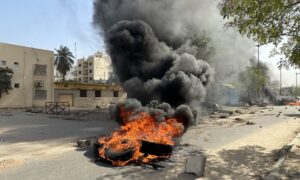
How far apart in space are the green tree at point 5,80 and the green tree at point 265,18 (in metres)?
34.2

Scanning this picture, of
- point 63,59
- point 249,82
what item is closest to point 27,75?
point 63,59

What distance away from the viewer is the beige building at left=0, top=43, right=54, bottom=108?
131 feet

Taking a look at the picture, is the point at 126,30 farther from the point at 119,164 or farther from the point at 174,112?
the point at 119,164

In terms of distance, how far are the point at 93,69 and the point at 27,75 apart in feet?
225

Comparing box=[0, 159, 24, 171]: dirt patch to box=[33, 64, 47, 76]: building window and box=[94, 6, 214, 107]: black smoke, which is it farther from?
box=[33, 64, 47, 76]: building window

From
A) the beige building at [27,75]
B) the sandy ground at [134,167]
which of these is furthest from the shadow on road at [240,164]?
the beige building at [27,75]

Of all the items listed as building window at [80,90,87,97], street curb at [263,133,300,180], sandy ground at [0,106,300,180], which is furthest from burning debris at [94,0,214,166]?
building window at [80,90,87,97]

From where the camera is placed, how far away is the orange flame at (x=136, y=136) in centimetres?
919

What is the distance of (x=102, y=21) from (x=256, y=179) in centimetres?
1806

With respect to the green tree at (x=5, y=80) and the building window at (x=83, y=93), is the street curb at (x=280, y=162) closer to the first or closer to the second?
the green tree at (x=5, y=80)

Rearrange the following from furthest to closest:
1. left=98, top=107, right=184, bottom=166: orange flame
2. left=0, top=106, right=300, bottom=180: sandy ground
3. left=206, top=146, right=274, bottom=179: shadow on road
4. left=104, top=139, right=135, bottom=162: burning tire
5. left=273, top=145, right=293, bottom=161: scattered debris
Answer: left=273, top=145, right=293, bottom=161: scattered debris
left=98, top=107, right=184, bottom=166: orange flame
left=104, top=139, right=135, bottom=162: burning tire
left=206, top=146, right=274, bottom=179: shadow on road
left=0, top=106, right=300, bottom=180: sandy ground

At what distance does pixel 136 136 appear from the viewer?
10.3 metres

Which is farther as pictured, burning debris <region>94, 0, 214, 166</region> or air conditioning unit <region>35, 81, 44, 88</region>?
air conditioning unit <region>35, 81, 44, 88</region>

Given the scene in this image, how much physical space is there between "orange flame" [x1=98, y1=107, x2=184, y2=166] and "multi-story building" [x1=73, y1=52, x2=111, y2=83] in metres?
97.1
